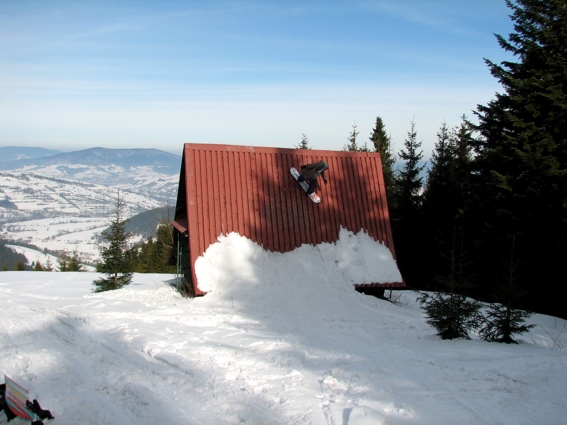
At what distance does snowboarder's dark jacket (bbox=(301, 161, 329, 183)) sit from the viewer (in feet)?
41.2

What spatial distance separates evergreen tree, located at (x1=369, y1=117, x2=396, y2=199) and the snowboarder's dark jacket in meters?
18.8

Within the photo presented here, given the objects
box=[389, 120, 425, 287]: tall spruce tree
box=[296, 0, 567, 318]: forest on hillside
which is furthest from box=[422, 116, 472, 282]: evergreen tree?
box=[296, 0, 567, 318]: forest on hillside

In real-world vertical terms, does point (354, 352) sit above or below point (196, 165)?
below

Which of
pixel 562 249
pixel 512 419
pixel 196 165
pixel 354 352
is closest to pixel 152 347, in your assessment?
pixel 354 352

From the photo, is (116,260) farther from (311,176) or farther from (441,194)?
(441,194)

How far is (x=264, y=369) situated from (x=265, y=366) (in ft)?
0.39

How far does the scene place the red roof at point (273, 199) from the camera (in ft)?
39.4

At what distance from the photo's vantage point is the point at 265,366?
5996 millimetres

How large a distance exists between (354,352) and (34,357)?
4.76m

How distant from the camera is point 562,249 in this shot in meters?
13.0

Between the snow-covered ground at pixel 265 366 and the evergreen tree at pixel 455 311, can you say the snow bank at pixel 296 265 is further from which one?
the evergreen tree at pixel 455 311

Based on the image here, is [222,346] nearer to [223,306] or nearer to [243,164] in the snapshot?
[223,306]

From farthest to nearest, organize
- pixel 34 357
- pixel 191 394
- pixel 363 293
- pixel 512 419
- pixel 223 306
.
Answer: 1. pixel 363 293
2. pixel 223 306
3. pixel 34 357
4. pixel 191 394
5. pixel 512 419

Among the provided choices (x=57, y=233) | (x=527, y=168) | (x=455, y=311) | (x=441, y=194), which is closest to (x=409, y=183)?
(x=441, y=194)
